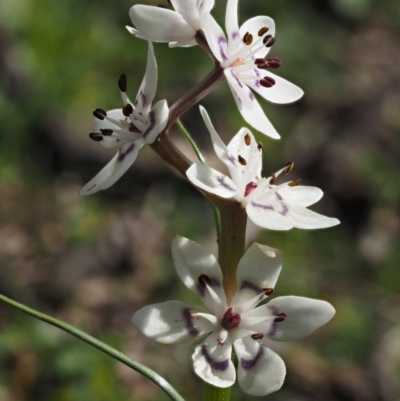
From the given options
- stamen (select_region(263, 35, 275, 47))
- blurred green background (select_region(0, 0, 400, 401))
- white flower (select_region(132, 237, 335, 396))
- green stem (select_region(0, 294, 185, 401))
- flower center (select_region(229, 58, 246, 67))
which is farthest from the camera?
blurred green background (select_region(0, 0, 400, 401))

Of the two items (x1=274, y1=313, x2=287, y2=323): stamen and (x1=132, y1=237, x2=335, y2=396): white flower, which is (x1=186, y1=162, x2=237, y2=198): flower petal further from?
(x1=274, y1=313, x2=287, y2=323): stamen

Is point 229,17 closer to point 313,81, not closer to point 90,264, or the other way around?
point 90,264

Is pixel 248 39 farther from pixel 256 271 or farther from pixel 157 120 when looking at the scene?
pixel 256 271

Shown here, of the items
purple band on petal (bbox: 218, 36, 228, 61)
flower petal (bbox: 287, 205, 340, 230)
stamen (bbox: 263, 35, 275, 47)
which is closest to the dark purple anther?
flower petal (bbox: 287, 205, 340, 230)

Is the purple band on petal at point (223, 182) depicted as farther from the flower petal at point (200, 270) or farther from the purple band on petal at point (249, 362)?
the purple band on petal at point (249, 362)

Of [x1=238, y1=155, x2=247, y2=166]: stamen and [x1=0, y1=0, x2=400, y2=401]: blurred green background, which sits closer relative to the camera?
[x1=238, y1=155, x2=247, y2=166]: stamen

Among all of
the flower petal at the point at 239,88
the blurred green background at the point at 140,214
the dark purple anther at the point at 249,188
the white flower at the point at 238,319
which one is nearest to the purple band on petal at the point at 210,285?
the white flower at the point at 238,319

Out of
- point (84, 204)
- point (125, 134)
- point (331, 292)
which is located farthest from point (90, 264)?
point (125, 134)
